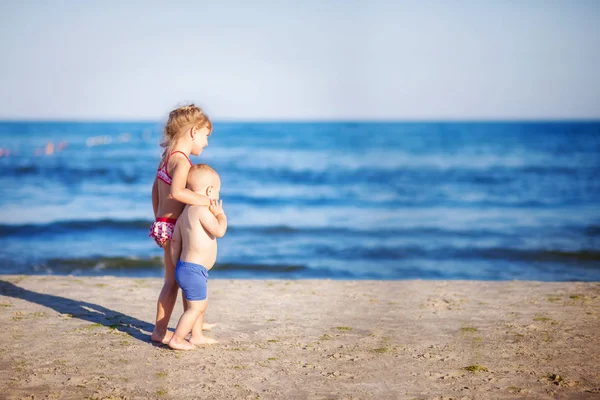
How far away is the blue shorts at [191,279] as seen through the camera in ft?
13.5

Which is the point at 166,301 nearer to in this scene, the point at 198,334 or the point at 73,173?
the point at 198,334

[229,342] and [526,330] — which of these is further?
[526,330]

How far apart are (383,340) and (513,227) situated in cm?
972

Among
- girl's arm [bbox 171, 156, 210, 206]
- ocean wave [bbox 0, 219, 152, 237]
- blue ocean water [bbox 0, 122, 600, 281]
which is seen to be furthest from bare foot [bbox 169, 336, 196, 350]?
ocean wave [bbox 0, 219, 152, 237]

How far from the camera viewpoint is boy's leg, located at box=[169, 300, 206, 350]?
4.17m

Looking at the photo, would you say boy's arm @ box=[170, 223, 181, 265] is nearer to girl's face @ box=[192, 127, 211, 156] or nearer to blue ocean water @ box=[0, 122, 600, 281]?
girl's face @ box=[192, 127, 211, 156]

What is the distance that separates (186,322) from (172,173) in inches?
39.0

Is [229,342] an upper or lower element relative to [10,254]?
upper

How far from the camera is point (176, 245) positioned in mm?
4238

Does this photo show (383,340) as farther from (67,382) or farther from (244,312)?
(67,382)

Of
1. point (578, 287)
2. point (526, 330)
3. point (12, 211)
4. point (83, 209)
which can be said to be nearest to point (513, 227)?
point (578, 287)

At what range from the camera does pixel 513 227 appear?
44.0 feet

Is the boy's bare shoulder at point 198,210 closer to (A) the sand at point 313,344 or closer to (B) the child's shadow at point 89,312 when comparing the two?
(A) the sand at point 313,344

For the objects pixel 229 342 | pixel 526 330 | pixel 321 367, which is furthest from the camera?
pixel 526 330
